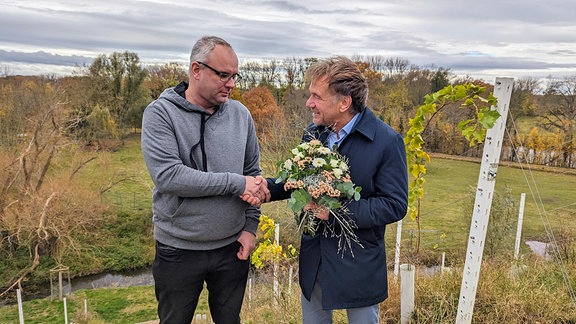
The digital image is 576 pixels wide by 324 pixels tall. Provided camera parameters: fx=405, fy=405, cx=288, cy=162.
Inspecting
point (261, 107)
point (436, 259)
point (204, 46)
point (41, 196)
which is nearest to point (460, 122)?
point (204, 46)

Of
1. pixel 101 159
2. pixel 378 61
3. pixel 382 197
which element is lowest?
pixel 101 159

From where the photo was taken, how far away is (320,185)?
1.78 m

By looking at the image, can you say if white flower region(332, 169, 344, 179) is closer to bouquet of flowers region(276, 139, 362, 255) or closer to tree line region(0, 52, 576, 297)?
bouquet of flowers region(276, 139, 362, 255)

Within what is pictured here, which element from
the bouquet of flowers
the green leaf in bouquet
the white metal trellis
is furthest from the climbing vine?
the green leaf in bouquet

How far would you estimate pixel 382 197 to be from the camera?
1881mm

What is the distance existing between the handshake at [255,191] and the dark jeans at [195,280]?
0.34m

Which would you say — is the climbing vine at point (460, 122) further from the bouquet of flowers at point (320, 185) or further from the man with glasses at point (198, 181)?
the man with glasses at point (198, 181)

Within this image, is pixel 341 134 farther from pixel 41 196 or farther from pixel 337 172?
pixel 41 196

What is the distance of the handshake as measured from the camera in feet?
6.67

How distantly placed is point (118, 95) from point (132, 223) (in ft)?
41.0

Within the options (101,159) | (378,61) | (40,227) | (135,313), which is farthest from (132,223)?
(378,61)

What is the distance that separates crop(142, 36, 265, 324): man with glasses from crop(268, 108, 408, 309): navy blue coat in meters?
0.44

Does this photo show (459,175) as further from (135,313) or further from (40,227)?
(40,227)

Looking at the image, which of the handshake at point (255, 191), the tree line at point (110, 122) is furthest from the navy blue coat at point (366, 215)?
the tree line at point (110, 122)
